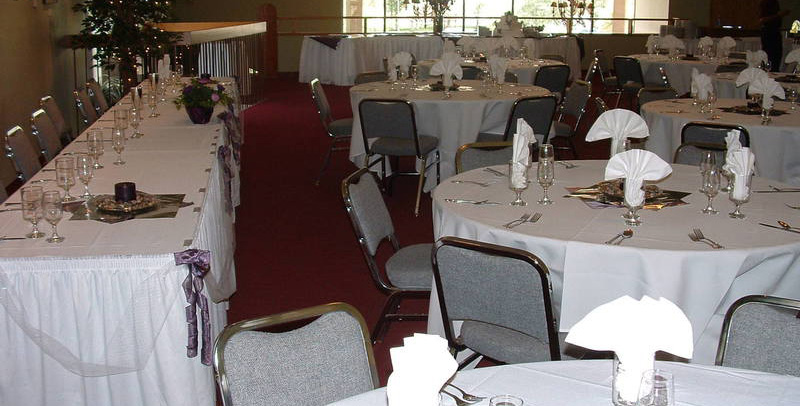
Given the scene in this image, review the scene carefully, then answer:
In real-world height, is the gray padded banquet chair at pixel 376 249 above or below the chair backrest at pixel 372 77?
below

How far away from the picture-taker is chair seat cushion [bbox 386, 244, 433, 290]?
3.79 meters

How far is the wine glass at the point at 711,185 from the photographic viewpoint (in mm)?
3434

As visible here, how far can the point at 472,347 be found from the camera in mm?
3146

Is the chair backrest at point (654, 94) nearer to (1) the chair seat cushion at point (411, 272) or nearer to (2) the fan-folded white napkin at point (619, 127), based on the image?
(2) the fan-folded white napkin at point (619, 127)

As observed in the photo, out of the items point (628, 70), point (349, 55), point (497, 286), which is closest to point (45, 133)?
point (497, 286)

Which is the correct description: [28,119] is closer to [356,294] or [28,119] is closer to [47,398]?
[356,294]

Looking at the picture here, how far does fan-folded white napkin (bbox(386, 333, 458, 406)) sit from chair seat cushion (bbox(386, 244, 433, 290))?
2121mm

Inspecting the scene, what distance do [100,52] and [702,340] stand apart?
817 centimetres

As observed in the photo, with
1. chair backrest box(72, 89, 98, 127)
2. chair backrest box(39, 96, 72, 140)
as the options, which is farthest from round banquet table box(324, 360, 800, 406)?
chair backrest box(72, 89, 98, 127)

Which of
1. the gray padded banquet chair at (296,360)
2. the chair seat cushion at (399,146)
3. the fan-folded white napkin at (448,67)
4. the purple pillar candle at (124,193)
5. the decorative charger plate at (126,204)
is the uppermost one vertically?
the fan-folded white napkin at (448,67)

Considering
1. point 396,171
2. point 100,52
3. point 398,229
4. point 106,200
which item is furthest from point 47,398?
point 100,52

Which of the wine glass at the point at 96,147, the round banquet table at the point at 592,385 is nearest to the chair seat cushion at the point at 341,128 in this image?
the wine glass at the point at 96,147

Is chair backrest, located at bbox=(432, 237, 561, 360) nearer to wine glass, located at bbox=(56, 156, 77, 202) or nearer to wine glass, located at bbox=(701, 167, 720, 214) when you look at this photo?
wine glass, located at bbox=(701, 167, 720, 214)

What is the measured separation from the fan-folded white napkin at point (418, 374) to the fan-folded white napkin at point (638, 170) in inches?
75.7
